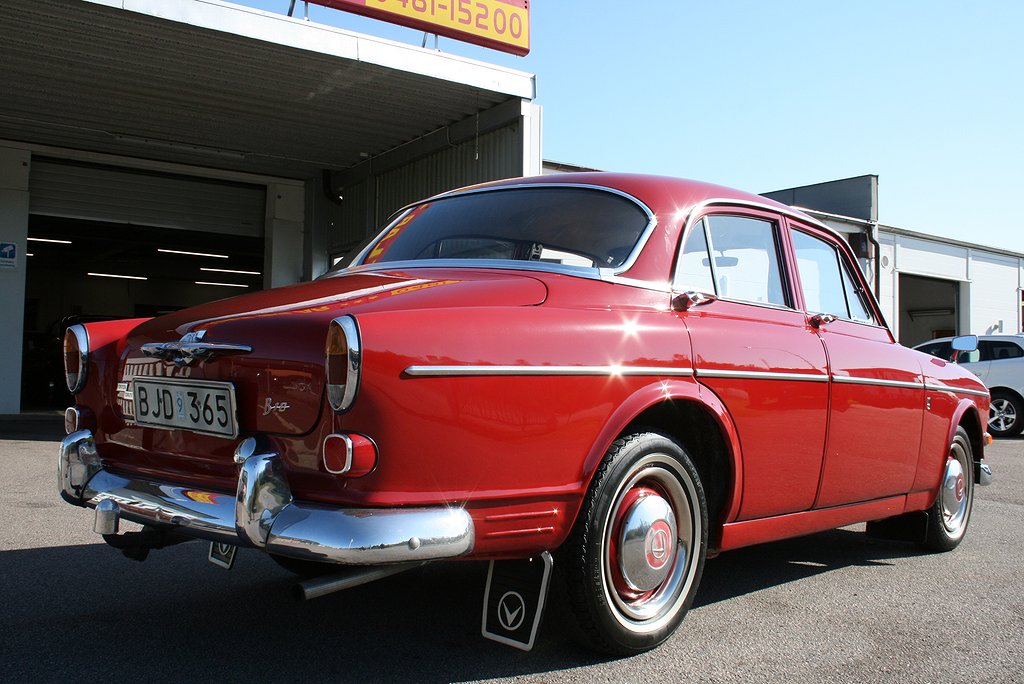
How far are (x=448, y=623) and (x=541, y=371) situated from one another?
1.24 metres

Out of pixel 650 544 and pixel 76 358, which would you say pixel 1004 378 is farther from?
pixel 76 358

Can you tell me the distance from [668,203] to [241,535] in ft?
6.57

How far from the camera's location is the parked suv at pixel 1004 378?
1360 centimetres

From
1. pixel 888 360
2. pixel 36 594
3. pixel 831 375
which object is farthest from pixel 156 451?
pixel 888 360

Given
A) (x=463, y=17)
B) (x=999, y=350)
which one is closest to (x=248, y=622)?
(x=463, y=17)

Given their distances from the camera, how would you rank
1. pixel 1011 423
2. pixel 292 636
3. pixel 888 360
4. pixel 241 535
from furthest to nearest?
pixel 1011 423 < pixel 888 360 < pixel 292 636 < pixel 241 535

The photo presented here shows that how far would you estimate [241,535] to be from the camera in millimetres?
2387

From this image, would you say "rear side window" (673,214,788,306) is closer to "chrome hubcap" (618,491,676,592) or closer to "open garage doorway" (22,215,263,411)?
"chrome hubcap" (618,491,676,592)

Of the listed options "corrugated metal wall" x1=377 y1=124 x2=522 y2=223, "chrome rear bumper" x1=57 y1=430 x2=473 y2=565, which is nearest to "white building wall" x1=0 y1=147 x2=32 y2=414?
"corrugated metal wall" x1=377 y1=124 x2=522 y2=223

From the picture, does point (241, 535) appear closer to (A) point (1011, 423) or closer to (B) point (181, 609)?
(B) point (181, 609)

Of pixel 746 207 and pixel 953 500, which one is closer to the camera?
pixel 746 207

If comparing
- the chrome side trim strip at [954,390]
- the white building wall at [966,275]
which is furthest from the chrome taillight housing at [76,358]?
the white building wall at [966,275]

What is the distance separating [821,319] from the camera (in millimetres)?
3984

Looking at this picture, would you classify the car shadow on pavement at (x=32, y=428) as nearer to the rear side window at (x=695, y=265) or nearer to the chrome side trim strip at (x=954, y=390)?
the rear side window at (x=695, y=265)
